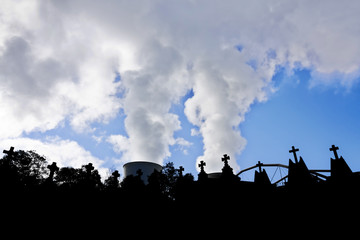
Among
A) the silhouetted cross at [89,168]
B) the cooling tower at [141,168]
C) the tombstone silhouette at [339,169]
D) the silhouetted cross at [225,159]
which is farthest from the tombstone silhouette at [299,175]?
the cooling tower at [141,168]

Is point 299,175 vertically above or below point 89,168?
below

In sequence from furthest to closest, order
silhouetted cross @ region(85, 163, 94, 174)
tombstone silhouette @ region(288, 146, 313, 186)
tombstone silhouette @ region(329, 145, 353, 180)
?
tombstone silhouette @ region(288, 146, 313, 186)
tombstone silhouette @ region(329, 145, 353, 180)
silhouetted cross @ region(85, 163, 94, 174)

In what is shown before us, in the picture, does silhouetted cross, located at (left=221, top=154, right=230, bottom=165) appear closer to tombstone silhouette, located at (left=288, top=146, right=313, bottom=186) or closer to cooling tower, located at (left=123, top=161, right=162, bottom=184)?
tombstone silhouette, located at (left=288, top=146, right=313, bottom=186)

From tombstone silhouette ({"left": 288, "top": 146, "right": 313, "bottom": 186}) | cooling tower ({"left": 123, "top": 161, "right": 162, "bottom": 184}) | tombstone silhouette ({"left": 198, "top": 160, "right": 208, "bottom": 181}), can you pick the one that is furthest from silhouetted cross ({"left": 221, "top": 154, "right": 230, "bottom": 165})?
cooling tower ({"left": 123, "top": 161, "right": 162, "bottom": 184})

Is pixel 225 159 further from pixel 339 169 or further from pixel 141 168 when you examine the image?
pixel 141 168

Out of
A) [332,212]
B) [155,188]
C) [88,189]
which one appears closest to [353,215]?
[332,212]

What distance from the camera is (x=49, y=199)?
1288cm

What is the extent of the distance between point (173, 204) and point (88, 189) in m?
4.77

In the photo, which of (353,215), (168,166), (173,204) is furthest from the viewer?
(168,166)

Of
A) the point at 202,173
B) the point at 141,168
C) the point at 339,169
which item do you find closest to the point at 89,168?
the point at 202,173

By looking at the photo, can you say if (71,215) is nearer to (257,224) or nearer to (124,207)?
(124,207)

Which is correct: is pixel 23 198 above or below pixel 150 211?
above

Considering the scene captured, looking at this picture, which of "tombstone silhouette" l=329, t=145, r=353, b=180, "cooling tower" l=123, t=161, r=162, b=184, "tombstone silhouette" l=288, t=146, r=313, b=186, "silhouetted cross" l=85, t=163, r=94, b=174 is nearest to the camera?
"silhouetted cross" l=85, t=163, r=94, b=174

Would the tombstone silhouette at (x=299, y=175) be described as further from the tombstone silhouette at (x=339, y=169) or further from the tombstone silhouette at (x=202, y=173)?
the tombstone silhouette at (x=202, y=173)
